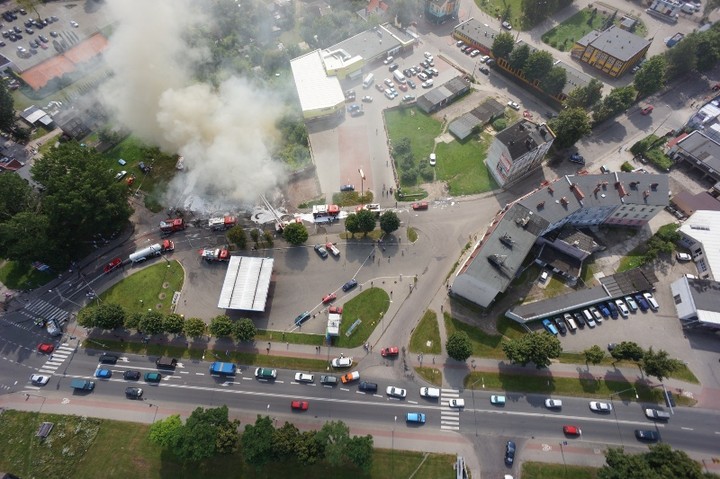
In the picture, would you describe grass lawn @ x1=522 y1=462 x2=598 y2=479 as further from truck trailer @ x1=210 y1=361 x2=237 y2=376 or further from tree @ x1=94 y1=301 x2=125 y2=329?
tree @ x1=94 y1=301 x2=125 y2=329

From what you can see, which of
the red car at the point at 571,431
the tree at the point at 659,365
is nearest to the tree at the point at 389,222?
the red car at the point at 571,431

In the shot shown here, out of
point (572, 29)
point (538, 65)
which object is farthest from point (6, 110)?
point (572, 29)

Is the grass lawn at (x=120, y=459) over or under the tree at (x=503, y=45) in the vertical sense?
under

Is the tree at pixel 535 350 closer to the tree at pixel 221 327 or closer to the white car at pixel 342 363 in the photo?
the white car at pixel 342 363

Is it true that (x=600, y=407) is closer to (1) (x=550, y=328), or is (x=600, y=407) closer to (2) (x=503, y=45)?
(1) (x=550, y=328)

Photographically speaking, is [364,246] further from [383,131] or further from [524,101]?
[524,101]

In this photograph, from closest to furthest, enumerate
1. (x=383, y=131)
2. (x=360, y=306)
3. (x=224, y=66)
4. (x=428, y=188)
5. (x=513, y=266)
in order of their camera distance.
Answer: (x=513, y=266)
(x=360, y=306)
(x=428, y=188)
(x=383, y=131)
(x=224, y=66)

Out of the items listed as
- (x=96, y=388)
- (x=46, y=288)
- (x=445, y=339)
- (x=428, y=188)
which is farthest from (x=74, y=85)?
(x=445, y=339)
